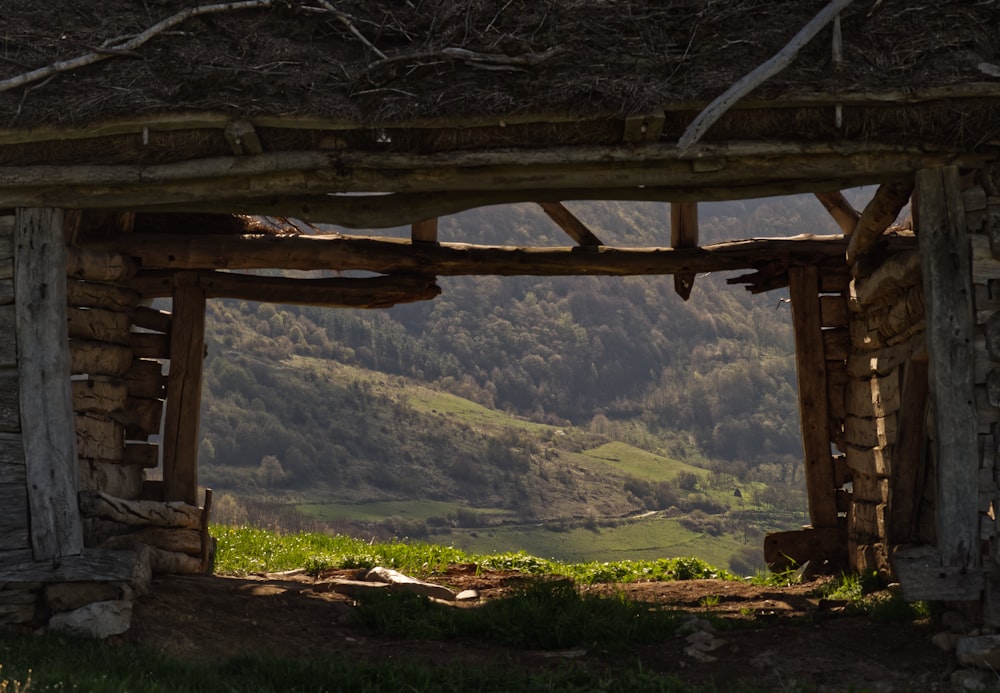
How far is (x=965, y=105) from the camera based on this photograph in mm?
7195

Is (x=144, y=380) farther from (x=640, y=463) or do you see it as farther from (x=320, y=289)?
(x=640, y=463)

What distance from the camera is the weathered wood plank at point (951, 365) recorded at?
23.4ft

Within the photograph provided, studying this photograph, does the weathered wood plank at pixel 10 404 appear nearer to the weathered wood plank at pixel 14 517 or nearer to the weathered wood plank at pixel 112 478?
the weathered wood plank at pixel 14 517

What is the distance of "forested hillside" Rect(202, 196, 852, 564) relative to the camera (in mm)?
60281

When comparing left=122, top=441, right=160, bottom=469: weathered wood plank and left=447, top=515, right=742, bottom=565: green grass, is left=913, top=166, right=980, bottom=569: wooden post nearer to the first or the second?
left=122, top=441, right=160, bottom=469: weathered wood plank

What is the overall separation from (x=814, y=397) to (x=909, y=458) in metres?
2.39

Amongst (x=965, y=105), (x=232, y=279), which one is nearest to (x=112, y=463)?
(x=232, y=279)

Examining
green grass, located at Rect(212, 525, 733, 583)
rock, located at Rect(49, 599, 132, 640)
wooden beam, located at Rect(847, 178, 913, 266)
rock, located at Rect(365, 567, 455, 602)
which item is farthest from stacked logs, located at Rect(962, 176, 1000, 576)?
rock, located at Rect(49, 599, 132, 640)

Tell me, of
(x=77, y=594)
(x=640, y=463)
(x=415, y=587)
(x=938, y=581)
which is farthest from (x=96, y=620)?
(x=640, y=463)

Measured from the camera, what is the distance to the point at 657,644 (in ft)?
25.5

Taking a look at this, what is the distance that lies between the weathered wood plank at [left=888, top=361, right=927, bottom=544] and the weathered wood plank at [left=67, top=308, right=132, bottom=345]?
263 inches

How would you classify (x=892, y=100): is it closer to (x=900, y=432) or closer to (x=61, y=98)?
(x=900, y=432)

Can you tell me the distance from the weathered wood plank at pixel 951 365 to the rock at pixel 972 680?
687mm

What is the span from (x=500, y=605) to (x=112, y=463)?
12.5 ft
